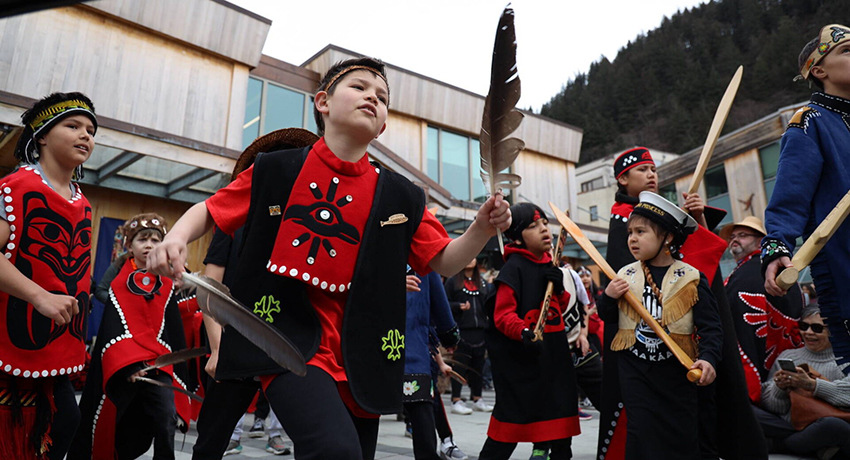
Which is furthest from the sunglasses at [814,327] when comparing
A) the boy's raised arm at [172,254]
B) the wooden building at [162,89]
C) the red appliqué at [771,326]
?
the wooden building at [162,89]

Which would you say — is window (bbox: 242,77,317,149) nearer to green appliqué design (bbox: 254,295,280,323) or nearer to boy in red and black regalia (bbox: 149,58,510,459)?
boy in red and black regalia (bbox: 149,58,510,459)

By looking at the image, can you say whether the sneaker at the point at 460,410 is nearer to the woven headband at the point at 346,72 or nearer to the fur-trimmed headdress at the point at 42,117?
the fur-trimmed headdress at the point at 42,117

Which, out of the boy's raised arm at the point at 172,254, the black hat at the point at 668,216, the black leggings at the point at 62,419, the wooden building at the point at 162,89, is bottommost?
the black leggings at the point at 62,419

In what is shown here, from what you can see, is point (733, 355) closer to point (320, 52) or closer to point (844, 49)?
point (844, 49)

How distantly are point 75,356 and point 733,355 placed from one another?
11.2 ft

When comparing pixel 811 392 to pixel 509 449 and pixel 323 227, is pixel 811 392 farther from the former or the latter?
pixel 323 227

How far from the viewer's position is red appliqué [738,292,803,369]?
502cm

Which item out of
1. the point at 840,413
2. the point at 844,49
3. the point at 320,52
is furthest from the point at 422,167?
the point at 844,49

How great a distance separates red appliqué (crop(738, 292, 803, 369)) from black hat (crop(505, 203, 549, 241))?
7.04ft

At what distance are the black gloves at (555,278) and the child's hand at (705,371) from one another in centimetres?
129

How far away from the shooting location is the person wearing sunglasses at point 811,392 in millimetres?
4324

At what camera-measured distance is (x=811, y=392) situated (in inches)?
175

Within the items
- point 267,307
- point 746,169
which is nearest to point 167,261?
point 267,307

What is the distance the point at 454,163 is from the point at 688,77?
57.9 m
